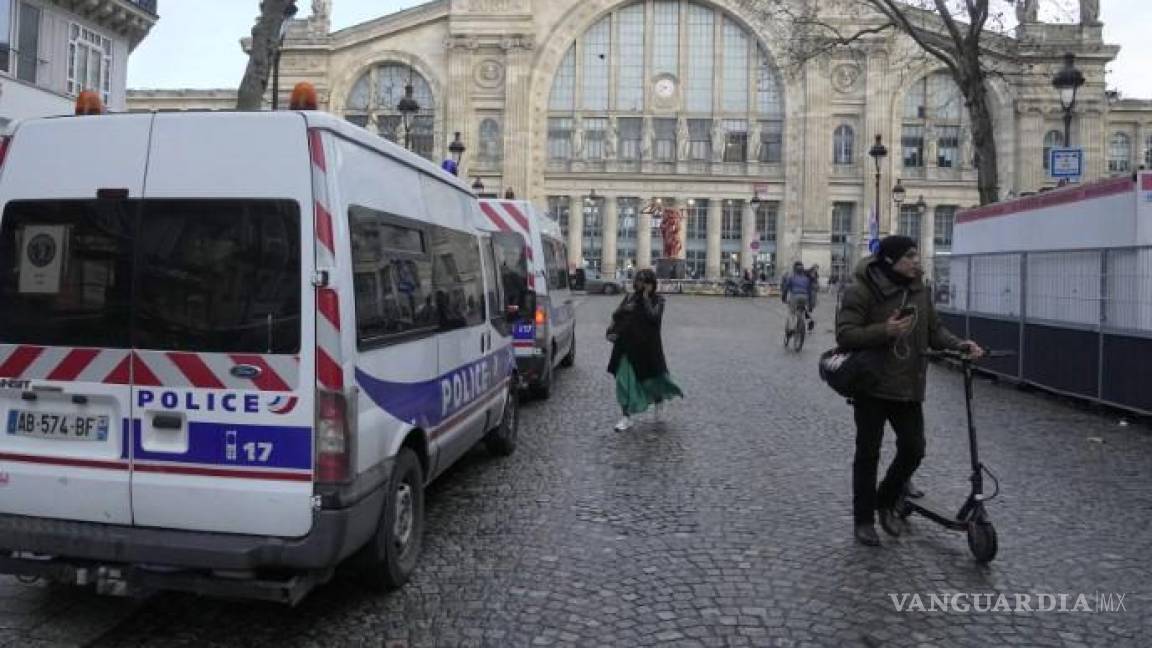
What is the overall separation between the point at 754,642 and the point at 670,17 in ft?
236

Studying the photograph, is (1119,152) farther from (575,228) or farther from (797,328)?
(797,328)

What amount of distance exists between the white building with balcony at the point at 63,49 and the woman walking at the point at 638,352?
15777 mm

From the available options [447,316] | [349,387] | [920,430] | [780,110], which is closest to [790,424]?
[920,430]

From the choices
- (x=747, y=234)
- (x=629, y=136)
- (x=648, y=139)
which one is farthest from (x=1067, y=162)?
(x=629, y=136)

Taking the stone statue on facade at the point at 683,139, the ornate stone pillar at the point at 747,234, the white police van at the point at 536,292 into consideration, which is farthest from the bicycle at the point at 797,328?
the stone statue on facade at the point at 683,139

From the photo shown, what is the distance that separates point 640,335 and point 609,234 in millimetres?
61459

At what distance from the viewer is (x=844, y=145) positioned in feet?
226

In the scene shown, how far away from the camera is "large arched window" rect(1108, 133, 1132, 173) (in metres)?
72.2

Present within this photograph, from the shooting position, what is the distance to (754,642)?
397cm

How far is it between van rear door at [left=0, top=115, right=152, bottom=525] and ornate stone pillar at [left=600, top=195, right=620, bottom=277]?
66.2 meters

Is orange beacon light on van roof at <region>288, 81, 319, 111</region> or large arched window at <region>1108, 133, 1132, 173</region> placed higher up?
large arched window at <region>1108, 133, 1132, 173</region>

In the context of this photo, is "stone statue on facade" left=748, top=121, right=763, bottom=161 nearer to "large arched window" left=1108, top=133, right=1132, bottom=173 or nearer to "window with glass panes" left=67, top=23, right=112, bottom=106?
"large arched window" left=1108, top=133, right=1132, bottom=173
